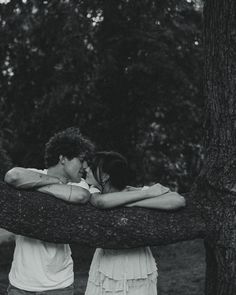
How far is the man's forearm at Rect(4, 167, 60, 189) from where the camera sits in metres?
3.60

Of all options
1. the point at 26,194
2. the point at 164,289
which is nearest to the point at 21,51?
the point at 164,289

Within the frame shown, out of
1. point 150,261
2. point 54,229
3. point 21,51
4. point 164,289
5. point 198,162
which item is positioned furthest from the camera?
point 198,162

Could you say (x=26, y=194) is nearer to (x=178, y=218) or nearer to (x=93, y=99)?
(x=178, y=218)

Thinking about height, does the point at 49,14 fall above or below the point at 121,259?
above

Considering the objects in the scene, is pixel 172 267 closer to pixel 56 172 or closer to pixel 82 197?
pixel 56 172

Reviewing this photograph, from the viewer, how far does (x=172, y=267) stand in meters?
9.17

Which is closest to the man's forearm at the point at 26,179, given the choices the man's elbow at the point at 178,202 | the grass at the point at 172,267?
the man's elbow at the point at 178,202

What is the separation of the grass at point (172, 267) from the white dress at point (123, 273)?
3.58 m

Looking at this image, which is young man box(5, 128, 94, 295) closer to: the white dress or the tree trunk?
the white dress

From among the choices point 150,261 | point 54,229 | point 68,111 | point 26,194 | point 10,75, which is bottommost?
point 150,261

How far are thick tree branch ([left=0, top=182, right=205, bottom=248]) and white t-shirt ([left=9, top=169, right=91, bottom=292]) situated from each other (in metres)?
0.15

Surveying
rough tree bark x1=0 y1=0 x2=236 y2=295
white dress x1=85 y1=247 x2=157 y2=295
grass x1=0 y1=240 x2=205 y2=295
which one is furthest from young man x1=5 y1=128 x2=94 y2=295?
grass x1=0 y1=240 x2=205 y2=295

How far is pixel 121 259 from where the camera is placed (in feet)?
12.7

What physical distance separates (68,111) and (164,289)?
5175 millimetres
